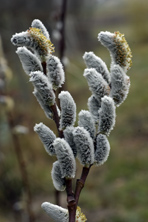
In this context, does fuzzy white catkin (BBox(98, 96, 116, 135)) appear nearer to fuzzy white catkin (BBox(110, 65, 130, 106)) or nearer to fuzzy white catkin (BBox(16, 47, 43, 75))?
fuzzy white catkin (BBox(110, 65, 130, 106))

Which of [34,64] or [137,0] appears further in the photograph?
[137,0]

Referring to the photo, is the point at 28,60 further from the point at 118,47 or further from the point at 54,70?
the point at 118,47

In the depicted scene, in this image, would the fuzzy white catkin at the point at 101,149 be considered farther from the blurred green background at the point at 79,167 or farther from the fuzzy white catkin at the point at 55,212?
the blurred green background at the point at 79,167

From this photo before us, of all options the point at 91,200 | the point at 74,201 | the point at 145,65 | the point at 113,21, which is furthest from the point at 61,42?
the point at 113,21

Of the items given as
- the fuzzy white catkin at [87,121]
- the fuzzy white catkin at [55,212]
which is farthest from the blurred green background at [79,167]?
the fuzzy white catkin at [55,212]

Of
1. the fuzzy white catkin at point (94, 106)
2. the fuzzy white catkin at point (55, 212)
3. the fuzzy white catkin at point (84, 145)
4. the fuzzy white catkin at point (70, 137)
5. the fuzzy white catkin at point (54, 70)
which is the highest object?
the fuzzy white catkin at point (54, 70)

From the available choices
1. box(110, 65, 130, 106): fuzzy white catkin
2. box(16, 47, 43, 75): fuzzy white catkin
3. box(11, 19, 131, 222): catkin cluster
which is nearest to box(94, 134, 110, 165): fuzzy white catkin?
box(11, 19, 131, 222): catkin cluster

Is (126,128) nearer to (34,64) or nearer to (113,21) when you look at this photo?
(34,64)
